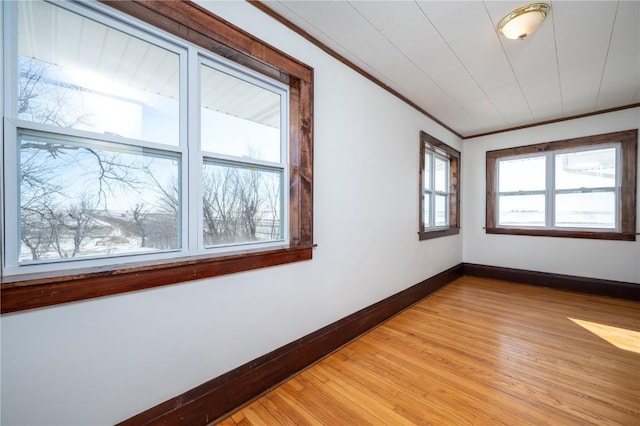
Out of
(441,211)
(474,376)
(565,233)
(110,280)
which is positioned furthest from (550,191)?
(110,280)

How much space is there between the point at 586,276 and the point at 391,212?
3.40 metres

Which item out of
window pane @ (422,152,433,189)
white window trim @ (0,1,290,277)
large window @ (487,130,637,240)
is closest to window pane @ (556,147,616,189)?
large window @ (487,130,637,240)

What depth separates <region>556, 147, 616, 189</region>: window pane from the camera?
12.4 feet

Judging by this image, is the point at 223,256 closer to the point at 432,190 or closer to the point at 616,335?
the point at 432,190

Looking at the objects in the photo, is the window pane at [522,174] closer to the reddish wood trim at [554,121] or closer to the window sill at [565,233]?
the reddish wood trim at [554,121]

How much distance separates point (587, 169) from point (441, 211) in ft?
6.90

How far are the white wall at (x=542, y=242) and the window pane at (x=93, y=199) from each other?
5.04m

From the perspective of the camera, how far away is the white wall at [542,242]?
3652 millimetres

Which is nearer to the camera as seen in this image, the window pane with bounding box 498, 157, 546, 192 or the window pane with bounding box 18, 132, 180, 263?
the window pane with bounding box 18, 132, 180, 263

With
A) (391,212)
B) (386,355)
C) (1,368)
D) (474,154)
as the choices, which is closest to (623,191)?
(474,154)

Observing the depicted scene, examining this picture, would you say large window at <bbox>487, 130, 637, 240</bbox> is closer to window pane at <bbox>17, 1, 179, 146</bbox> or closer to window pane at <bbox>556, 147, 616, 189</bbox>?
window pane at <bbox>556, 147, 616, 189</bbox>

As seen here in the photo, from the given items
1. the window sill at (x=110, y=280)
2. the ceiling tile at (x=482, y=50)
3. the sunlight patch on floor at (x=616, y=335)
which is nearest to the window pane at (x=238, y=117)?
the ceiling tile at (x=482, y=50)

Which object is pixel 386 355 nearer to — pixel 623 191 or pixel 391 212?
pixel 391 212

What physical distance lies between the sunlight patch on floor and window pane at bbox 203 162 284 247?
10.6 ft
